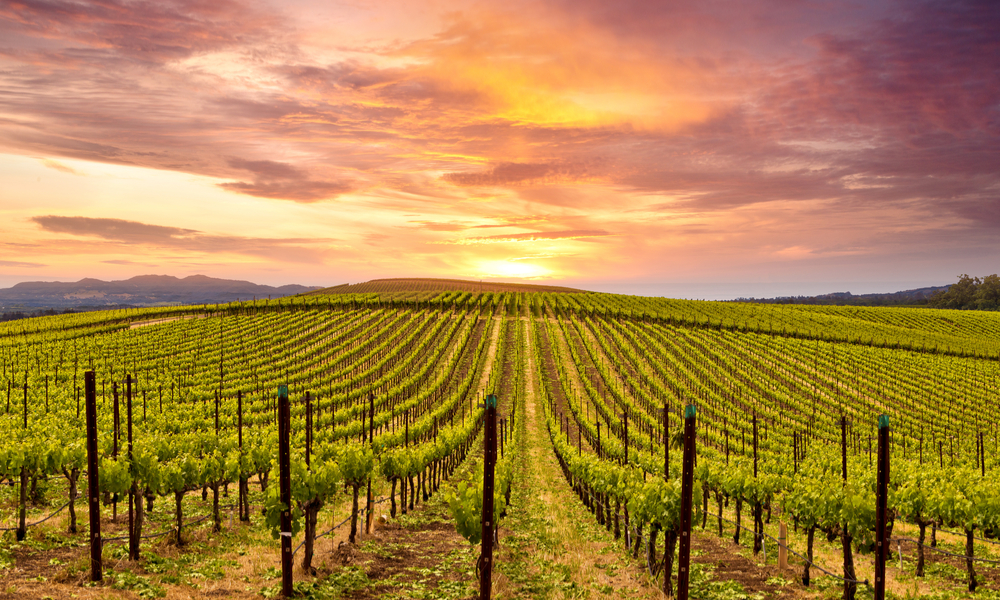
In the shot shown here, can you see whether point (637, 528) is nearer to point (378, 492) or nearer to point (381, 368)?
point (378, 492)

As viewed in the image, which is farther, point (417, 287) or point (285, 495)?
point (417, 287)

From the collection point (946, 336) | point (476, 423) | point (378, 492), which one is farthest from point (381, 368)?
point (946, 336)

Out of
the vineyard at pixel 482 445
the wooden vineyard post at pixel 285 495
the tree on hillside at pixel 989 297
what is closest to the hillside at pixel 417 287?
the vineyard at pixel 482 445

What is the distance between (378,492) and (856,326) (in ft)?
342

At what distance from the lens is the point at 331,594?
12.8 metres

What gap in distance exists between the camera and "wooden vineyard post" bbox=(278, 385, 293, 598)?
39.9 ft

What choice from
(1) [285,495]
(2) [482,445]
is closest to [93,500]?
(1) [285,495]

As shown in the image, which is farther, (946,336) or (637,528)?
(946,336)

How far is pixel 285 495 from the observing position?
41.0 feet

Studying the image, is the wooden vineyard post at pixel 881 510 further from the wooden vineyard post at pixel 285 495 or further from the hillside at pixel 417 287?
the hillside at pixel 417 287

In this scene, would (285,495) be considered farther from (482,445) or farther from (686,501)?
(482,445)

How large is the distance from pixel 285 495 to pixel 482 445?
3221cm

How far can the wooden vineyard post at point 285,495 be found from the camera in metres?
12.1

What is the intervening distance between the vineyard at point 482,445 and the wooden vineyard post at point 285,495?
0.10m
